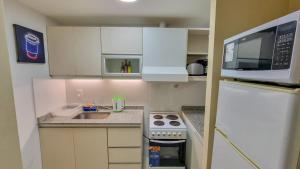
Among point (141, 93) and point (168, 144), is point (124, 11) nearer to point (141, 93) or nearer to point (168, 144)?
point (141, 93)

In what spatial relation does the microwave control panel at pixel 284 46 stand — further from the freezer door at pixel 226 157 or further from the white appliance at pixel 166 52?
the white appliance at pixel 166 52

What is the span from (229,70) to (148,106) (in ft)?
5.45

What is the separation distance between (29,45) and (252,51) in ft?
6.48

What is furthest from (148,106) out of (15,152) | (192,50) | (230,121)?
(15,152)

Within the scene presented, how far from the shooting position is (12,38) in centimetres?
137

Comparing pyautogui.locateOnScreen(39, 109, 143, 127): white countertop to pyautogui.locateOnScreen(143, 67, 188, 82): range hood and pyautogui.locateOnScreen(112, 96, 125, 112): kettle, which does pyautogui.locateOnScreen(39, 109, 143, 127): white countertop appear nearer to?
pyautogui.locateOnScreen(112, 96, 125, 112): kettle

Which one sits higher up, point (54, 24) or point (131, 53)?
point (54, 24)

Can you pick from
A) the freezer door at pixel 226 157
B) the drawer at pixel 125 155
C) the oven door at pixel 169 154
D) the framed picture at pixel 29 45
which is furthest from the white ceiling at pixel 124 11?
the drawer at pixel 125 155

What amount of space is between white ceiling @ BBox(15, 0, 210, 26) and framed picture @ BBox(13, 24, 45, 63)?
28cm

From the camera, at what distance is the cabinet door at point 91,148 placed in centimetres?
178

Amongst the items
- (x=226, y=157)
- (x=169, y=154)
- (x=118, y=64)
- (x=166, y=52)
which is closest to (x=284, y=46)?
(x=226, y=157)

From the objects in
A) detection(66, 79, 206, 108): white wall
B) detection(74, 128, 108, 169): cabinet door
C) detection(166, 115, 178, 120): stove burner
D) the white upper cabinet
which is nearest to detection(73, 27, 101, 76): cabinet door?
the white upper cabinet

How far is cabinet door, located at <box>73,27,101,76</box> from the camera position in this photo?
190 cm

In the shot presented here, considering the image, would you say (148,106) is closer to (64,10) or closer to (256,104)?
(64,10)
